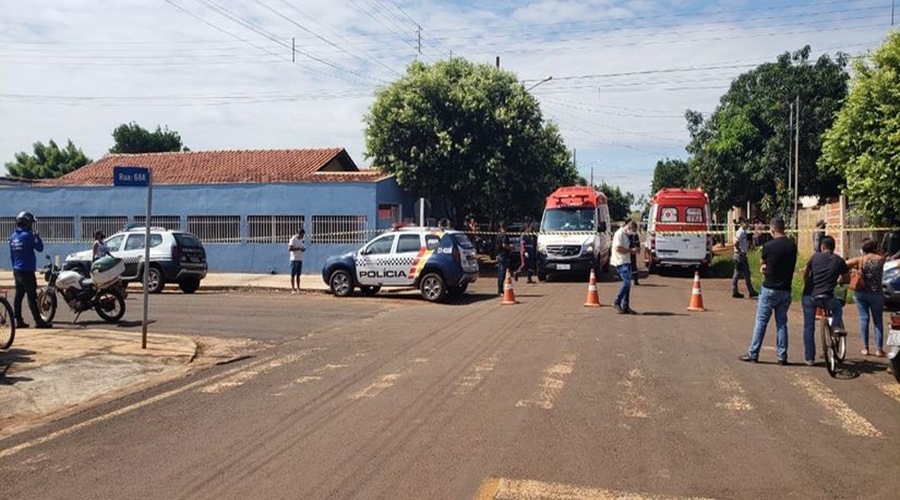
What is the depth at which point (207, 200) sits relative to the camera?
28484 mm

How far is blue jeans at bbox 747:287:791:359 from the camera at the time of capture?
10031 millimetres

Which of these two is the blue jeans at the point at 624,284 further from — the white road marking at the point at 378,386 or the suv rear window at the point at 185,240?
the suv rear window at the point at 185,240

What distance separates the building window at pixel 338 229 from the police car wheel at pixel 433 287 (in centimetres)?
894

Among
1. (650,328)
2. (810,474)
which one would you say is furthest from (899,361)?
(650,328)

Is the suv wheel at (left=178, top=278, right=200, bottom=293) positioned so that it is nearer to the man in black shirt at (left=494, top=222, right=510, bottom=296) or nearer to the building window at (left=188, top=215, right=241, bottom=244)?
the building window at (left=188, top=215, right=241, bottom=244)

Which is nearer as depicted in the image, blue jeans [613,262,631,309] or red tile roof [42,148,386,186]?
blue jeans [613,262,631,309]

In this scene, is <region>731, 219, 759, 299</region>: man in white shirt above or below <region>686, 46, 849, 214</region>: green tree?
below

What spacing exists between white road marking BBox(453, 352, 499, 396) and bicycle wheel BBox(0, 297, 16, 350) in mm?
6302

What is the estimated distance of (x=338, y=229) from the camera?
90.4 ft

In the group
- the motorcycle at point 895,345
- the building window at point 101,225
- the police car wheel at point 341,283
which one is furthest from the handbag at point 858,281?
the building window at point 101,225

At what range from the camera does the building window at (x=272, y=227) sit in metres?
27.9

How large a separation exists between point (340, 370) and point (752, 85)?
38120 mm

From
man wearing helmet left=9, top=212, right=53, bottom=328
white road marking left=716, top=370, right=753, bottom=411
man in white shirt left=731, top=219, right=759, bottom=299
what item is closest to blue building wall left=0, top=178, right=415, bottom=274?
man in white shirt left=731, top=219, right=759, bottom=299

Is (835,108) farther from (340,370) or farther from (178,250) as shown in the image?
(340,370)
